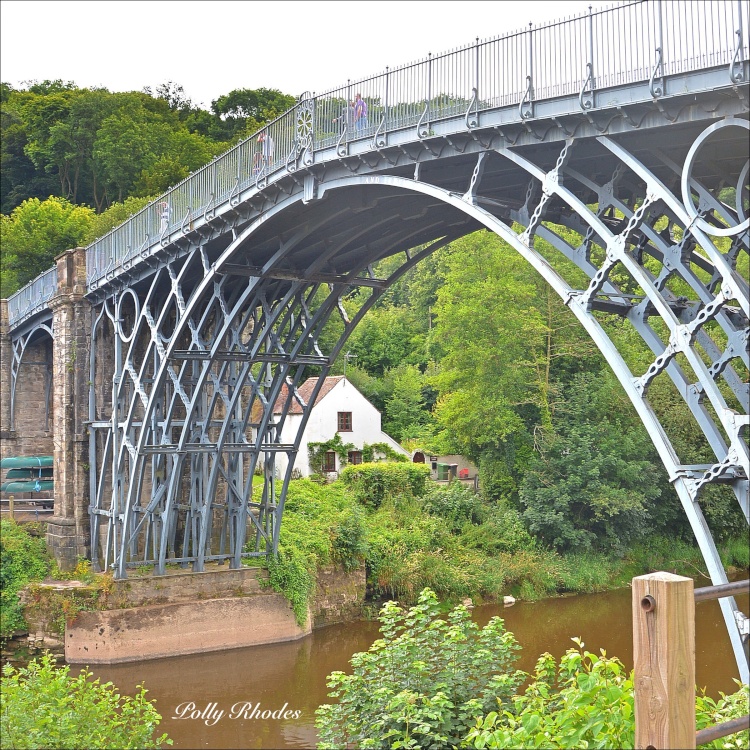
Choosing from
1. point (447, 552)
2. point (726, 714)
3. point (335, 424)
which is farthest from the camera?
point (335, 424)

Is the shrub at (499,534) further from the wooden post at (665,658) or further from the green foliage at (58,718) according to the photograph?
the wooden post at (665,658)

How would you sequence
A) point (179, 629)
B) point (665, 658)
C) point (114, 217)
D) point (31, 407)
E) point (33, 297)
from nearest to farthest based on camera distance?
point (665, 658) → point (179, 629) → point (33, 297) → point (31, 407) → point (114, 217)

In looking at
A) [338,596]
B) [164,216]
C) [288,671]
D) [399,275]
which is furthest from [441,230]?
[338,596]

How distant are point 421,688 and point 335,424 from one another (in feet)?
93.7

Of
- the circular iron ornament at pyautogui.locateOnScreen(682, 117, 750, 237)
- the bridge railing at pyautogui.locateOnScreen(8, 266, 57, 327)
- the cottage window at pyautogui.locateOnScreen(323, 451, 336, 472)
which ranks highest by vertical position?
the bridge railing at pyautogui.locateOnScreen(8, 266, 57, 327)

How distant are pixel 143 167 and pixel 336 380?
20606mm

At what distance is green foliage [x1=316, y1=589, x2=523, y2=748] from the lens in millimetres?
8016

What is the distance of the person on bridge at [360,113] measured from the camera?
519 inches

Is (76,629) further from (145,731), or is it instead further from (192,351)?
(145,731)

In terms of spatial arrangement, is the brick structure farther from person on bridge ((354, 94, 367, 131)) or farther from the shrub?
person on bridge ((354, 94, 367, 131))

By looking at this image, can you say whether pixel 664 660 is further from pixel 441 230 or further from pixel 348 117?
pixel 441 230

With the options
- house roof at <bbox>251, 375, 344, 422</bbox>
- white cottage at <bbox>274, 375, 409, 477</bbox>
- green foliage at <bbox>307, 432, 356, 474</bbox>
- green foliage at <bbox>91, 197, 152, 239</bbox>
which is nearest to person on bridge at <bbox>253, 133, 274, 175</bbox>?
house roof at <bbox>251, 375, 344, 422</bbox>

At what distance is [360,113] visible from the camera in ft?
43.5

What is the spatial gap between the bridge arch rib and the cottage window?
19.1 feet
